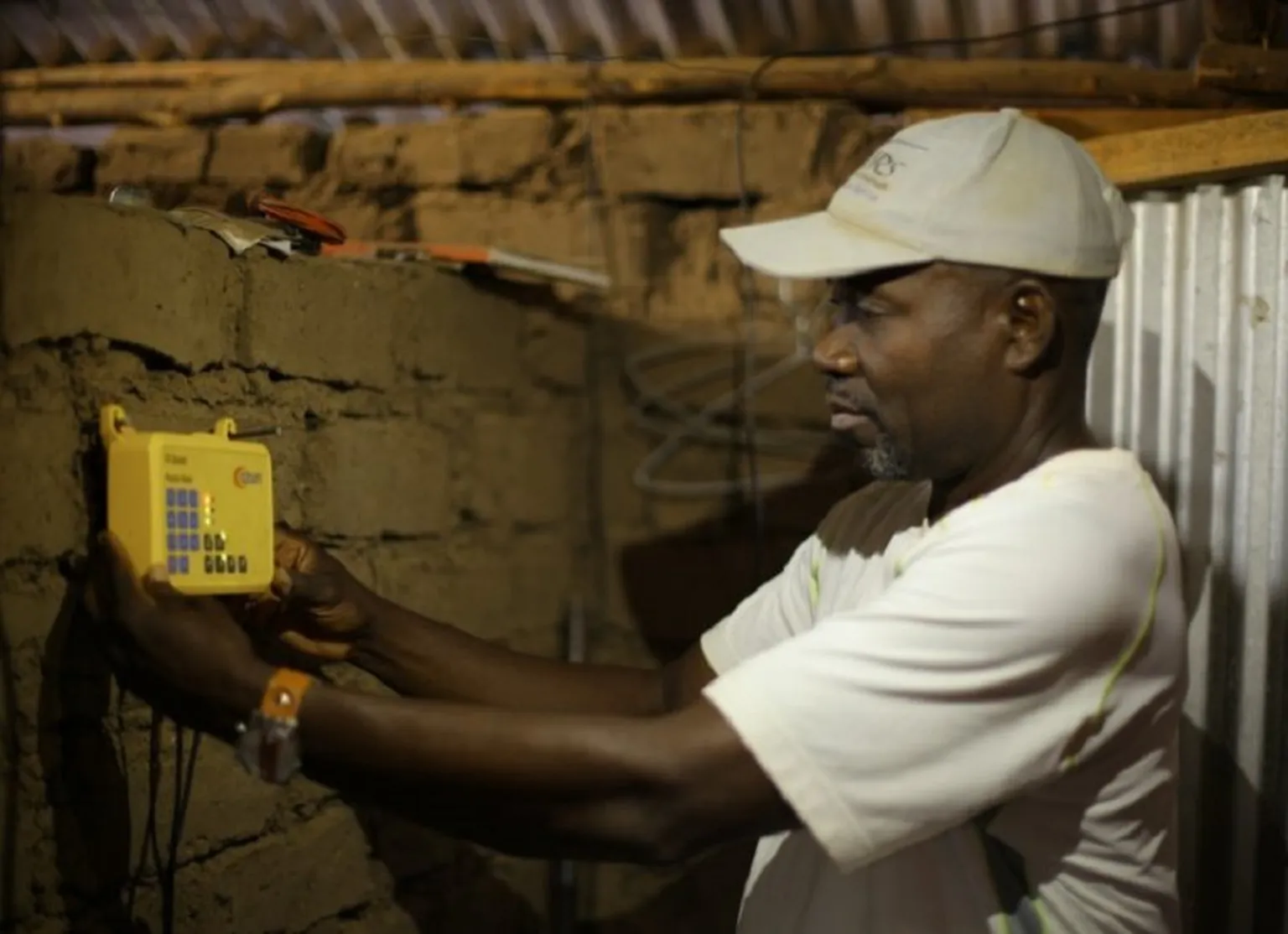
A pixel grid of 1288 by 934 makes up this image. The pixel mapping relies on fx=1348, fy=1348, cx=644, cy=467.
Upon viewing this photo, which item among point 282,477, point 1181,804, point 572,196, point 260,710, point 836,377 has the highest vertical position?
point 572,196

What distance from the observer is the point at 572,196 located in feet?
7.24

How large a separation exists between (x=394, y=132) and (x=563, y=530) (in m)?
0.72

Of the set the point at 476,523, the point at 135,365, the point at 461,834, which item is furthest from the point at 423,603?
the point at 461,834

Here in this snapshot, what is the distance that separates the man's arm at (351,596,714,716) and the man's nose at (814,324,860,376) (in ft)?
1.44

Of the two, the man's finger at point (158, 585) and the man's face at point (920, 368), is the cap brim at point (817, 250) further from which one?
the man's finger at point (158, 585)

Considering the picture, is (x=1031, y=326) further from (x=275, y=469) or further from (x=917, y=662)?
(x=275, y=469)

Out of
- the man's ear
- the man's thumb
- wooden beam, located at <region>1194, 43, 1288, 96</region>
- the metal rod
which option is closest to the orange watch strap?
the man's thumb

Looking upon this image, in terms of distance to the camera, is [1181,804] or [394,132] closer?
[1181,804]

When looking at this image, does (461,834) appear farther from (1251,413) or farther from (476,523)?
(1251,413)

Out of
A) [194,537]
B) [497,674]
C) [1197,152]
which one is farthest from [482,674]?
[1197,152]

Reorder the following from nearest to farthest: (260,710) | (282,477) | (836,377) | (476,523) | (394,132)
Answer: (260,710) → (836,377) → (282,477) → (476,523) → (394,132)

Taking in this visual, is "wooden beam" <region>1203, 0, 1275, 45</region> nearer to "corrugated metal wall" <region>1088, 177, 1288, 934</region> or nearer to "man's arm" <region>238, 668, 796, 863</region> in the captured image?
"corrugated metal wall" <region>1088, 177, 1288, 934</region>

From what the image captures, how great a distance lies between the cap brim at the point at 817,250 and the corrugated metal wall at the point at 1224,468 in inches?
27.7

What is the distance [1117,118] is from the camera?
210 cm
